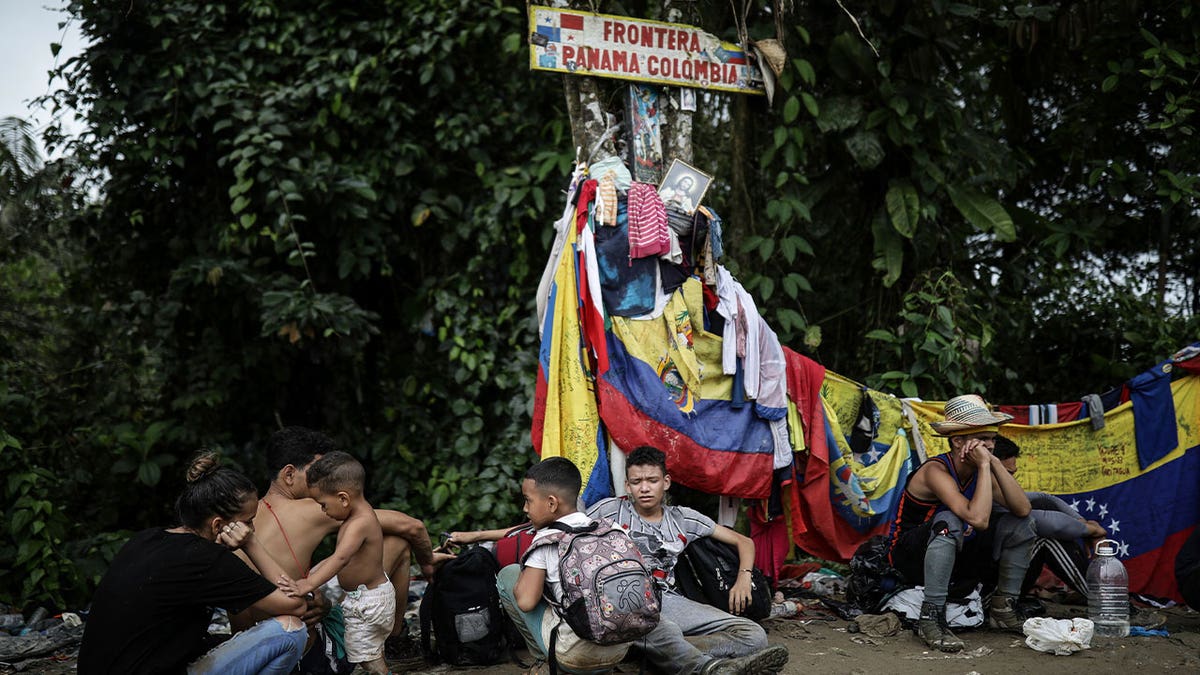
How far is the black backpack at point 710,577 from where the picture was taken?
4559 millimetres

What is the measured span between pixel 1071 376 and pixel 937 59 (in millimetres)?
2554

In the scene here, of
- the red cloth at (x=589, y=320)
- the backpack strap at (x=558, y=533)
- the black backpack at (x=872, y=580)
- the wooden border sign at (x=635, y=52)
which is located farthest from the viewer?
the wooden border sign at (x=635, y=52)

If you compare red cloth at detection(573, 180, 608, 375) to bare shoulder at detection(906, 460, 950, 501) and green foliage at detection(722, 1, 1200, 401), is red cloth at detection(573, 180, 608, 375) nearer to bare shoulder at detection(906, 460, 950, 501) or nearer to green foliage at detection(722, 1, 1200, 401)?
bare shoulder at detection(906, 460, 950, 501)

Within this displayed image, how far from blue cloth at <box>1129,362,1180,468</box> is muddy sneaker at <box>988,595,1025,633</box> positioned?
138 centimetres

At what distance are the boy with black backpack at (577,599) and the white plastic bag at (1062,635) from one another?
4.30ft

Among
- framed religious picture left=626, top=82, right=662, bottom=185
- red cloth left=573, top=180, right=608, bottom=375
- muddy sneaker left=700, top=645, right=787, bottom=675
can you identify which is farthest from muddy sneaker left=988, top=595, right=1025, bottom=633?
framed religious picture left=626, top=82, right=662, bottom=185

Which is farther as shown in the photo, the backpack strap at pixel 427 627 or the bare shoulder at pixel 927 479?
the bare shoulder at pixel 927 479

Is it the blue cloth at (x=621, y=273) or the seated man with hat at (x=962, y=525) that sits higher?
the blue cloth at (x=621, y=273)

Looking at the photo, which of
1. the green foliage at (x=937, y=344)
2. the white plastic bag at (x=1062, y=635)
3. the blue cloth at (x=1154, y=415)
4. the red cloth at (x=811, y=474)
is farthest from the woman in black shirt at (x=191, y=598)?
the blue cloth at (x=1154, y=415)

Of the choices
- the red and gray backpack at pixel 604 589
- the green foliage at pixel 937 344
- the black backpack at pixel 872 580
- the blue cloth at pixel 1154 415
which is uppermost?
the green foliage at pixel 937 344

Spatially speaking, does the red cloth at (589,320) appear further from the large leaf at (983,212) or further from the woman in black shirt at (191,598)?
the large leaf at (983,212)

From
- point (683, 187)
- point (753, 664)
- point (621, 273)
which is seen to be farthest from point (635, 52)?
point (753, 664)

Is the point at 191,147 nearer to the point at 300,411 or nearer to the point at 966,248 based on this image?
the point at 300,411

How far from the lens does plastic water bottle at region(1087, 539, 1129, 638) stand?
4793 millimetres
